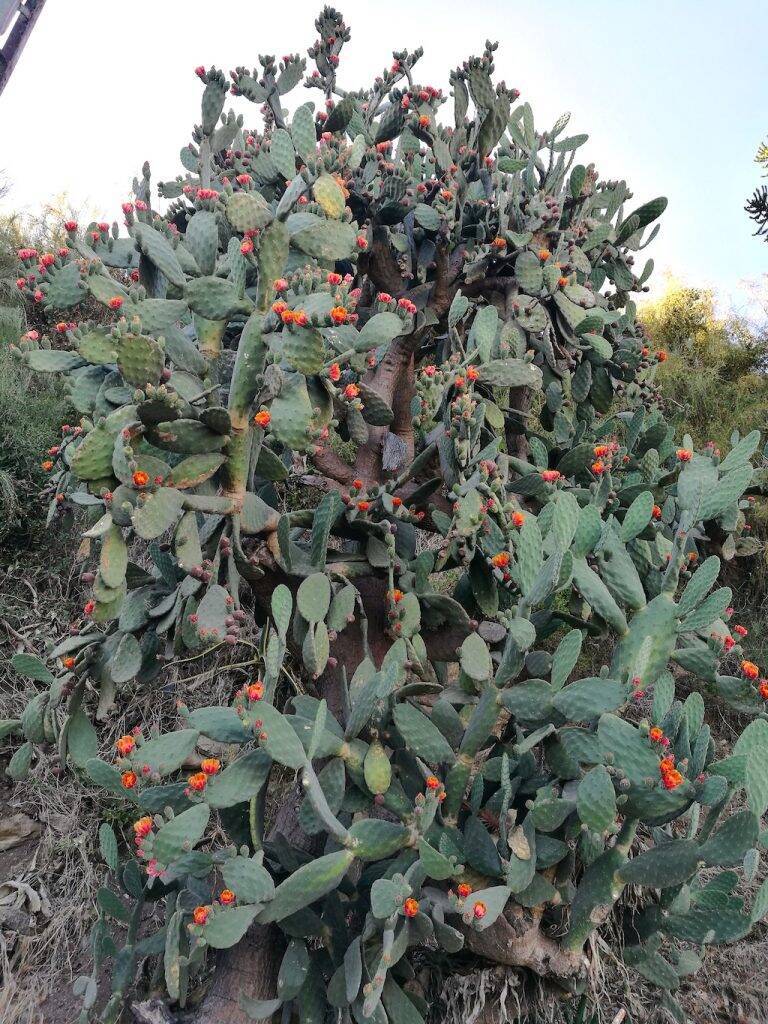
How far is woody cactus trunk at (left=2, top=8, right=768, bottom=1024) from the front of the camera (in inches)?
60.3

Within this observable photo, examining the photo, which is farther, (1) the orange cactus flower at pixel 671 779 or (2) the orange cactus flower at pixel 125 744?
(2) the orange cactus flower at pixel 125 744

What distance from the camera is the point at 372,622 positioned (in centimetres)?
240

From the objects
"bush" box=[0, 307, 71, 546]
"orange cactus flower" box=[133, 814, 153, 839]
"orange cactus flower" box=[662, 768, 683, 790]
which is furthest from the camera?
"bush" box=[0, 307, 71, 546]

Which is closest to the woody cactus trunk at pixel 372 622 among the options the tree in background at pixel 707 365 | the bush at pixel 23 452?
the bush at pixel 23 452

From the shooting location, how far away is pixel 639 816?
1.54m

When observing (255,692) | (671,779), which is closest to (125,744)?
(255,692)

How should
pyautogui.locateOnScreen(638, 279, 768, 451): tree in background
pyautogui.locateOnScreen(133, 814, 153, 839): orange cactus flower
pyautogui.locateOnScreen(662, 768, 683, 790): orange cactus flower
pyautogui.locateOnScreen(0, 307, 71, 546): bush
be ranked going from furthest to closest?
pyautogui.locateOnScreen(638, 279, 768, 451): tree in background, pyautogui.locateOnScreen(0, 307, 71, 546): bush, pyautogui.locateOnScreen(133, 814, 153, 839): orange cactus flower, pyautogui.locateOnScreen(662, 768, 683, 790): orange cactus flower

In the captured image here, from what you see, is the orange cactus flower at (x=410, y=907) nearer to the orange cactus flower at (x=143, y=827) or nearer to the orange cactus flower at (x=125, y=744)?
the orange cactus flower at (x=143, y=827)

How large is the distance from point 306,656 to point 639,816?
851 mm

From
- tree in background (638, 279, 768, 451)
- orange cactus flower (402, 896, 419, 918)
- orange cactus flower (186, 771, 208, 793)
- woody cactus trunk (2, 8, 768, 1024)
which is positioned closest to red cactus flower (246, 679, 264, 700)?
woody cactus trunk (2, 8, 768, 1024)

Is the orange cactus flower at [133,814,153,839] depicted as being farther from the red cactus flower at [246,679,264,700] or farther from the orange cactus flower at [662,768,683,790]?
the orange cactus flower at [662,768,683,790]

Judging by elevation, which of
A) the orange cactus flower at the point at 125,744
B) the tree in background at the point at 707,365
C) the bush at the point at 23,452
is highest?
the tree in background at the point at 707,365

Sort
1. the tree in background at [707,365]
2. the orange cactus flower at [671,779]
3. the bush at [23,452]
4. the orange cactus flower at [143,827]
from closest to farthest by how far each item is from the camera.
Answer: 1. the orange cactus flower at [671,779]
2. the orange cactus flower at [143,827]
3. the bush at [23,452]
4. the tree in background at [707,365]

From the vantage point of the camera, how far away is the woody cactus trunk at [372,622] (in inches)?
60.3
